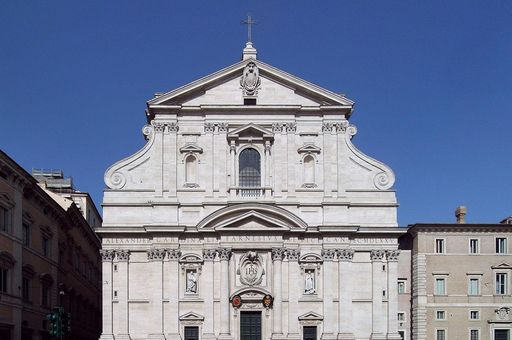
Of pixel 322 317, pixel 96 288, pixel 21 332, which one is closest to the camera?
pixel 21 332

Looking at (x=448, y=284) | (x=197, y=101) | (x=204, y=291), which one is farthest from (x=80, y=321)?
(x=448, y=284)

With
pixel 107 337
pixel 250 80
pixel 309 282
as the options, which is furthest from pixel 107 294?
pixel 250 80

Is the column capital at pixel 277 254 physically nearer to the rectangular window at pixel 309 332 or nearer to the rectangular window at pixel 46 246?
the rectangular window at pixel 309 332

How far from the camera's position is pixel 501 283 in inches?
2153

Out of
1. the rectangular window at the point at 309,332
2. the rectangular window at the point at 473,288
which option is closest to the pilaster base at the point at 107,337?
the rectangular window at the point at 309,332

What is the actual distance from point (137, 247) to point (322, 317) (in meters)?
11.7

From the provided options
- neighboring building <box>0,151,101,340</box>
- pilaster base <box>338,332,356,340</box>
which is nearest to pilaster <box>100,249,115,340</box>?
neighboring building <box>0,151,101,340</box>

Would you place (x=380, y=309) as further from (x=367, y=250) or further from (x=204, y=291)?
(x=204, y=291)

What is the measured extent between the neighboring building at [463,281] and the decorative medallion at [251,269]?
533 inches

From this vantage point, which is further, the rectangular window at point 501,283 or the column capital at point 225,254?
the rectangular window at point 501,283

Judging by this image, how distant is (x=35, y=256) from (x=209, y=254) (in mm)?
9963

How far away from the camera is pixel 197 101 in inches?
1917

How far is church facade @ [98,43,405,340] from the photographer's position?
1825 inches

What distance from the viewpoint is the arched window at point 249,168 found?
158 ft
